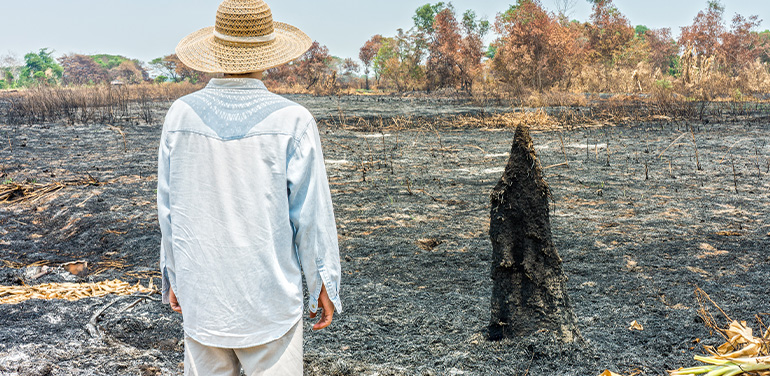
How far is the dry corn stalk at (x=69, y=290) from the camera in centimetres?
391

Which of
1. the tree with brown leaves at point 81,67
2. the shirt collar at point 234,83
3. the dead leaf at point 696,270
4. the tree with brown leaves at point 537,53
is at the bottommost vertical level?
the dead leaf at point 696,270

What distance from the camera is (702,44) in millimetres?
35281

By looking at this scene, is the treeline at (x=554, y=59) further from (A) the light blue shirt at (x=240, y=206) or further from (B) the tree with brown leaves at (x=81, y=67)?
(B) the tree with brown leaves at (x=81, y=67)

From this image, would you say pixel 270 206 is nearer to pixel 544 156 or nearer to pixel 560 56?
pixel 544 156

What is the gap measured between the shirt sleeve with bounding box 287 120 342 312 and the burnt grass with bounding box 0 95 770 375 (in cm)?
155

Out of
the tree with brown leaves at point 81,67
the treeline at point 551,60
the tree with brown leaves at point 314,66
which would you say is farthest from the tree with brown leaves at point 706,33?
the tree with brown leaves at point 81,67

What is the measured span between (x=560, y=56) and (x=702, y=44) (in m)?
16.6

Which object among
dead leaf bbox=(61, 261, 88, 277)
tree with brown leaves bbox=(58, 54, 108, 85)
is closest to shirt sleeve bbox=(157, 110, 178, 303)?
dead leaf bbox=(61, 261, 88, 277)

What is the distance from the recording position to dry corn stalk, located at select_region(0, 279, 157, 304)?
3914mm

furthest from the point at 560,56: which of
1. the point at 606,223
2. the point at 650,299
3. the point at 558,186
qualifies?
the point at 650,299

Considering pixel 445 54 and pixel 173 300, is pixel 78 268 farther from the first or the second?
pixel 445 54

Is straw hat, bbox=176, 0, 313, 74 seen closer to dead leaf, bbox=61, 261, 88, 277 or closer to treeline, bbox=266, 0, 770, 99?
dead leaf, bbox=61, 261, 88, 277

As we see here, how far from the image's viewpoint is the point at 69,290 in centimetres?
407

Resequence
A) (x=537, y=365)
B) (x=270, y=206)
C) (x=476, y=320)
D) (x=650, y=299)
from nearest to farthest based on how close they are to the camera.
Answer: (x=270, y=206) → (x=537, y=365) → (x=476, y=320) → (x=650, y=299)
